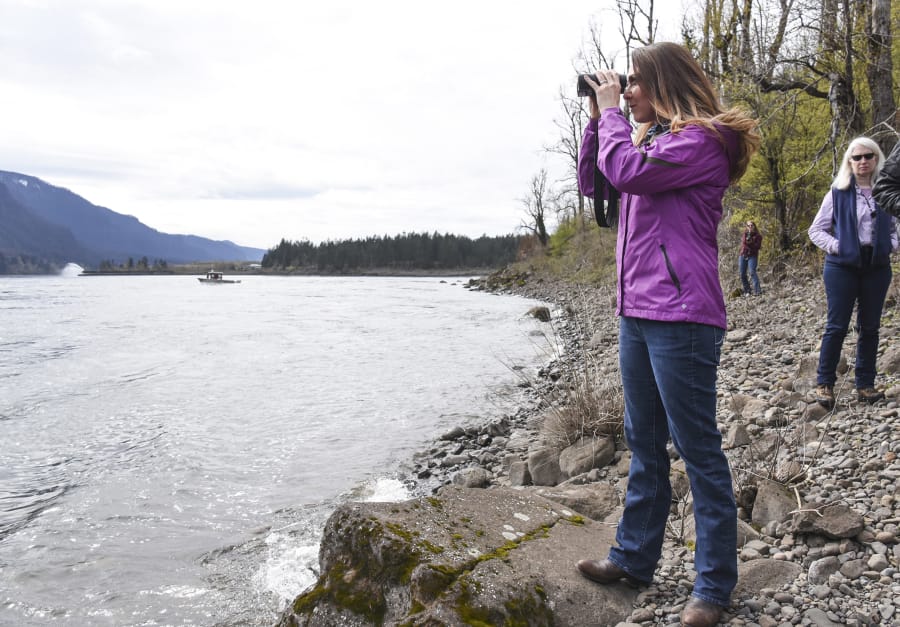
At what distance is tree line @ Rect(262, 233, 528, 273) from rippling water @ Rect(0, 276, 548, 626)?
289 ft

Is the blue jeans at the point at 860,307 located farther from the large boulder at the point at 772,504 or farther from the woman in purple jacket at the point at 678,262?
the woman in purple jacket at the point at 678,262

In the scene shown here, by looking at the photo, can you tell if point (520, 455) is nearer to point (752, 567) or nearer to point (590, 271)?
point (752, 567)

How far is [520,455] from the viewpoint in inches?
257

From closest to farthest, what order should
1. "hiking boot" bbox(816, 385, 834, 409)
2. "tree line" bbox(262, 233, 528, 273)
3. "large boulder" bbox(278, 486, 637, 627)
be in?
"large boulder" bbox(278, 486, 637, 627) → "hiking boot" bbox(816, 385, 834, 409) → "tree line" bbox(262, 233, 528, 273)

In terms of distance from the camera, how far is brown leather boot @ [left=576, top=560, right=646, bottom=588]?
104 inches

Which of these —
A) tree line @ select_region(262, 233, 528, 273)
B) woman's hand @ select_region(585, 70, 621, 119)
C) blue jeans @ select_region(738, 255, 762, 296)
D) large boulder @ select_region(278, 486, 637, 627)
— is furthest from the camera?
tree line @ select_region(262, 233, 528, 273)

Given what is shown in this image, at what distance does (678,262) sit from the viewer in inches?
86.4

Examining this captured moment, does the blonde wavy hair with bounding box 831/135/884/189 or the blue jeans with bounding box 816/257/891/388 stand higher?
the blonde wavy hair with bounding box 831/135/884/189

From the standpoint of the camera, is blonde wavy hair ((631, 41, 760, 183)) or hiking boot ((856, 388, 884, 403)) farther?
hiking boot ((856, 388, 884, 403))

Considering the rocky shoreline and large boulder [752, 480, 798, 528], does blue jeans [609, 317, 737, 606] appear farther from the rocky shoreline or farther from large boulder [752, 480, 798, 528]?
large boulder [752, 480, 798, 528]

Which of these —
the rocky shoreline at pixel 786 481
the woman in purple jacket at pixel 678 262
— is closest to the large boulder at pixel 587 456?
the rocky shoreline at pixel 786 481

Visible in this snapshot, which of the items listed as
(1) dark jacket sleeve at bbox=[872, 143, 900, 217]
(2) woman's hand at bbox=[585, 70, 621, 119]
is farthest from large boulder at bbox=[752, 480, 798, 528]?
(2) woman's hand at bbox=[585, 70, 621, 119]

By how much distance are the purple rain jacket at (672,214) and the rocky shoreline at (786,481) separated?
1.26 m

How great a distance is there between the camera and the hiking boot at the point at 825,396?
4.75 meters
